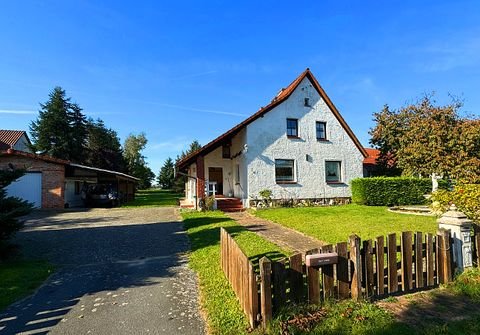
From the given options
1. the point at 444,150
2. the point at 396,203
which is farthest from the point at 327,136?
the point at 444,150

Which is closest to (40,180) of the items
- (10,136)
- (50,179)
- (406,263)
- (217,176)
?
(50,179)

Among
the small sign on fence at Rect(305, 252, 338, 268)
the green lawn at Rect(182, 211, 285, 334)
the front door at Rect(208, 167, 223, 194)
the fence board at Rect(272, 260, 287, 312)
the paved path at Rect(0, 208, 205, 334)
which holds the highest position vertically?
the front door at Rect(208, 167, 223, 194)

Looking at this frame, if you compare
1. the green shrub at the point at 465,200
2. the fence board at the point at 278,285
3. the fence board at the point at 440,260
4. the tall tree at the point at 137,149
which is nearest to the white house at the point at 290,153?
the green shrub at the point at 465,200

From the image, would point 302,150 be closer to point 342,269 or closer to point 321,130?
point 321,130

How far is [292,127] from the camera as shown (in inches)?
754

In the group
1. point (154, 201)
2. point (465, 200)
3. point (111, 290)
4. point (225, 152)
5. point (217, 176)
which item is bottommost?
point (111, 290)

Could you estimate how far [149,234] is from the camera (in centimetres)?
1065

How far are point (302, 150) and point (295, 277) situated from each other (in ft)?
51.8

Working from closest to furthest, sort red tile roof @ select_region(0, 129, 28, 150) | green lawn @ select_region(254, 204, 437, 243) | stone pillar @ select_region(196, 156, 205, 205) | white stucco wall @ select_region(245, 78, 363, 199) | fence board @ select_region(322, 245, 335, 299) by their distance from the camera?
fence board @ select_region(322, 245, 335, 299) < green lawn @ select_region(254, 204, 437, 243) < stone pillar @ select_region(196, 156, 205, 205) < white stucco wall @ select_region(245, 78, 363, 199) < red tile roof @ select_region(0, 129, 28, 150)

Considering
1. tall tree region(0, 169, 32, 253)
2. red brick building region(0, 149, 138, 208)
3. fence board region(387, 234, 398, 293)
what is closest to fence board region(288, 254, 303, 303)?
fence board region(387, 234, 398, 293)

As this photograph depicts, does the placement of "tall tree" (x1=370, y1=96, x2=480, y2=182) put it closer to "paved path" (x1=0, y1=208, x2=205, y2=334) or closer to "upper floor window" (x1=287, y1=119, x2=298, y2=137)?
"upper floor window" (x1=287, y1=119, x2=298, y2=137)

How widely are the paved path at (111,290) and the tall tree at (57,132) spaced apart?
33297 millimetres

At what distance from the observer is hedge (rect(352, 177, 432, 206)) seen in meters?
18.5

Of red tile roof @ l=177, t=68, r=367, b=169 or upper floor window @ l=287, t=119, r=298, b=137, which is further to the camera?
upper floor window @ l=287, t=119, r=298, b=137
